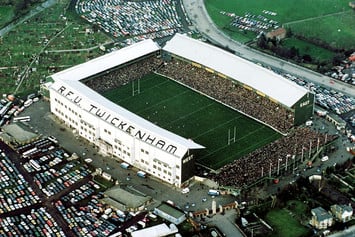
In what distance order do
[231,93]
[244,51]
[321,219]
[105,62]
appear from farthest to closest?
[244,51] < [105,62] < [231,93] < [321,219]

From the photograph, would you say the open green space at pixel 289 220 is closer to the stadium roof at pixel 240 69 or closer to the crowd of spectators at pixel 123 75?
the stadium roof at pixel 240 69

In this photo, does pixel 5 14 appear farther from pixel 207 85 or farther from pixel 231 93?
pixel 231 93

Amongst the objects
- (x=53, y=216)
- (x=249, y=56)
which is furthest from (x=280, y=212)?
(x=249, y=56)

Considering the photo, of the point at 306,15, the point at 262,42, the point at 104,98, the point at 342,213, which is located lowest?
the point at 342,213

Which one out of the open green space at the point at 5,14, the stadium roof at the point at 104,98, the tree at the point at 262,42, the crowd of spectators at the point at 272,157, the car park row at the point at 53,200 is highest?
the stadium roof at the point at 104,98

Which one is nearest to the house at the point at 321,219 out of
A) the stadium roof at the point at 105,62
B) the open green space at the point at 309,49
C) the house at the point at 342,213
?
the house at the point at 342,213

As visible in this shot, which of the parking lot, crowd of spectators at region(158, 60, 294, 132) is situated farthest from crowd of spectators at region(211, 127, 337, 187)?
the parking lot

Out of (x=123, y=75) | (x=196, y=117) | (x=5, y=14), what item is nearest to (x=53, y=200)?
(x=196, y=117)

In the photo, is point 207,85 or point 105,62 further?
point 105,62

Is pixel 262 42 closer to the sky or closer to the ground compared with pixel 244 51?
closer to the sky
